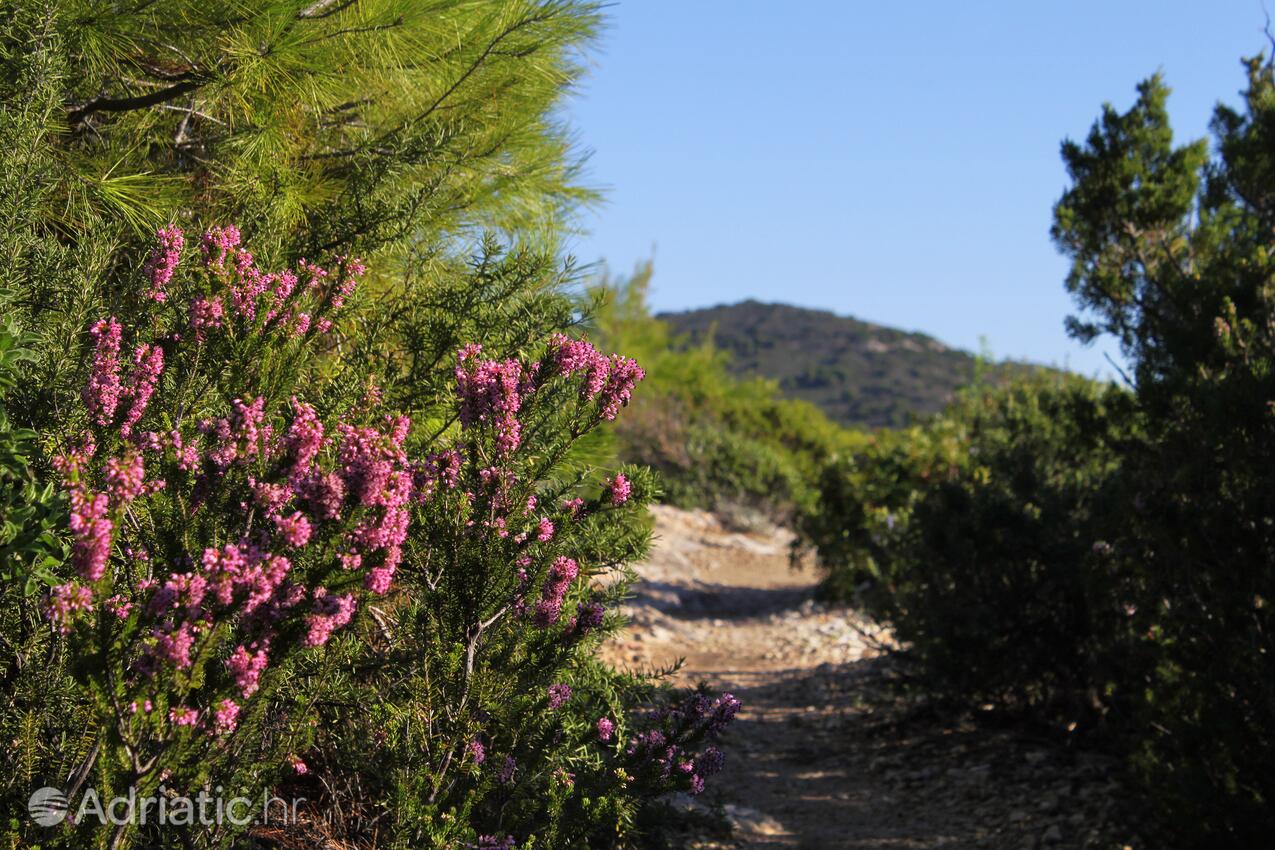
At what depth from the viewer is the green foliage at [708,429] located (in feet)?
59.6

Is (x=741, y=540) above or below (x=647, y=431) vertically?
Result: below

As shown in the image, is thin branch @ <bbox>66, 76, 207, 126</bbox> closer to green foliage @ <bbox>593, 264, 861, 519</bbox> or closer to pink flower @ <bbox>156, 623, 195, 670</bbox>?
pink flower @ <bbox>156, 623, 195, 670</bbox>

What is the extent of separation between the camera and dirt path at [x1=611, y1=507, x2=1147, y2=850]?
4.69 metres

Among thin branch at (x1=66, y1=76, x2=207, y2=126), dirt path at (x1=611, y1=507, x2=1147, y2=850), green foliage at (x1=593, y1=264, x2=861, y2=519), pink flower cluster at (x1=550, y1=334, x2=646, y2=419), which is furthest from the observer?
green foliage at (x1=593, y1=264, x2=861, y2=519)

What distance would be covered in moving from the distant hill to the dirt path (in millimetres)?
45504

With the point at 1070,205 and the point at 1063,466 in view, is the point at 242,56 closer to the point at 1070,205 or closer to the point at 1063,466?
the point at 1070,205

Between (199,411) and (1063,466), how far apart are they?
19.3ft

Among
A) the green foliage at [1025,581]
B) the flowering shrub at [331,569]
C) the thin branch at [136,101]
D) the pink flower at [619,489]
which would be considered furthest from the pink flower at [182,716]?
the green foliage at [1025,581]

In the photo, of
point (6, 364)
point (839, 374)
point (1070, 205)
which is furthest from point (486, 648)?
point (839, 374)

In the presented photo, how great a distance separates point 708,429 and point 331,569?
17369mm

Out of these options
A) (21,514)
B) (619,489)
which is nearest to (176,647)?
(21,514)

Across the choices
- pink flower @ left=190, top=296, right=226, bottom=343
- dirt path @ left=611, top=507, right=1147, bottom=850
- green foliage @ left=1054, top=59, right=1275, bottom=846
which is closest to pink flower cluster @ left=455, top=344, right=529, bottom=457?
pink flower @ left=190, top=296, right=226, bottom=343

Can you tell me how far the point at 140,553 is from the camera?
2475 millimetres

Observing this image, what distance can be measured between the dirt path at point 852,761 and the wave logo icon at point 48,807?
83.7 inches
